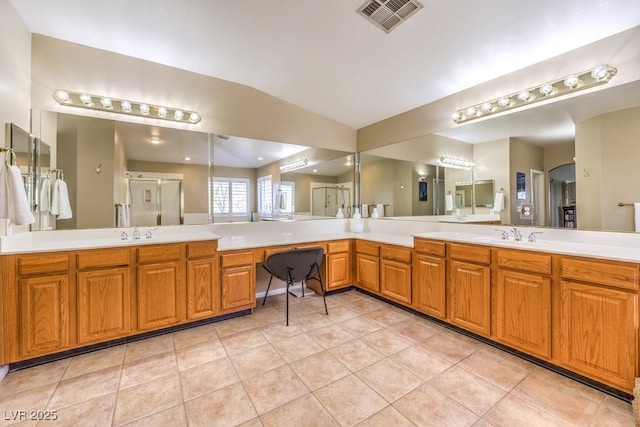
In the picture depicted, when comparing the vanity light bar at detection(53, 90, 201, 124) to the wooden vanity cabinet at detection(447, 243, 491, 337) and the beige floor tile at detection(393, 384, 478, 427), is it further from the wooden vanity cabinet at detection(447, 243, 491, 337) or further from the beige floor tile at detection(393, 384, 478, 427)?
the beige floor tile at detection(393, 384, 478, 427)

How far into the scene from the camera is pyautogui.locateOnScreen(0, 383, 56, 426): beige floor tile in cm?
152

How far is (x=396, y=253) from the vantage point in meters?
3.06

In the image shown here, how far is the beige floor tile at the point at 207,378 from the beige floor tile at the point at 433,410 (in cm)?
111

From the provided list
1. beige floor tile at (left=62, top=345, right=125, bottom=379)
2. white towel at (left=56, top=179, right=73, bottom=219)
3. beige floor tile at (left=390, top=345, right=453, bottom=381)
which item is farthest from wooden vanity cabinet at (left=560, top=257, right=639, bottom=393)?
white towel at (left=56, top=179, right=73, bottom=219)

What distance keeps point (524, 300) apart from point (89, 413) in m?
2.94

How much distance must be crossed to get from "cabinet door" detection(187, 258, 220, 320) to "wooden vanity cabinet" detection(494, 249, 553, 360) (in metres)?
2.51

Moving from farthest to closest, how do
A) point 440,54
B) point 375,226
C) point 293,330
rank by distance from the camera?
point 375,226 < point 293,330 < point 440,54

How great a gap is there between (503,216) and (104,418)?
11.2 ft

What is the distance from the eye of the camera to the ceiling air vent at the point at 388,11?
196 centimetres

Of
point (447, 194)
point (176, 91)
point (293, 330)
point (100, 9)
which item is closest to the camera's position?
point (100, 9)

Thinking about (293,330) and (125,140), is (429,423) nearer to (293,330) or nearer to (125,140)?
(293,330)

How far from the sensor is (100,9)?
6.85ft

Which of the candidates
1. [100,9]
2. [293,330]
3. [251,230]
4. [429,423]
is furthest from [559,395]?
[100,9]

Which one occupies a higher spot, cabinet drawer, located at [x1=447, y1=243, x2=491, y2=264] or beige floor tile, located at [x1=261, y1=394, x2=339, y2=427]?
cabinet drawer, located at [x1=447, y1=243, x2=491, y2=264]
